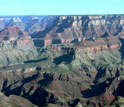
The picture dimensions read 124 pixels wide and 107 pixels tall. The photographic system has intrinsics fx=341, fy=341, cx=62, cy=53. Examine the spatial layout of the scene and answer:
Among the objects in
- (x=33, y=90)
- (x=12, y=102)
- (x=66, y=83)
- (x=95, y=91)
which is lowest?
(x=12, y=102)

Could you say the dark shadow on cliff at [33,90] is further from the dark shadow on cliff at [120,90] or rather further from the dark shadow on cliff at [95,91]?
the dark shadow on cliff at [120,90]

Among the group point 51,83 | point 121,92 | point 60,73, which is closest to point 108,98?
point 121,92

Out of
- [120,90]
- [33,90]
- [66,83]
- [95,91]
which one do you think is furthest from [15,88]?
[120,90]

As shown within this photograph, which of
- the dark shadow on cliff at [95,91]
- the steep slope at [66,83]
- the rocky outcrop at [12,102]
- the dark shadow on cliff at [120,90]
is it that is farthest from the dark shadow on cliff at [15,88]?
the dark shadow on cliff at [120,90]

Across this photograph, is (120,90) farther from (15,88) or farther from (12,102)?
(12,102)

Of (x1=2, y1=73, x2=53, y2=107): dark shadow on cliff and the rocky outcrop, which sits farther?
(x1=2, y1=73, x2=53, y2=107): dark shadow on cliff

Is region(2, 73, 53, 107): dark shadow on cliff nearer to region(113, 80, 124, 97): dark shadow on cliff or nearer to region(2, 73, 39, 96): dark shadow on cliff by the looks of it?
region(2, 73, 39, 96): dark shadow on cliff

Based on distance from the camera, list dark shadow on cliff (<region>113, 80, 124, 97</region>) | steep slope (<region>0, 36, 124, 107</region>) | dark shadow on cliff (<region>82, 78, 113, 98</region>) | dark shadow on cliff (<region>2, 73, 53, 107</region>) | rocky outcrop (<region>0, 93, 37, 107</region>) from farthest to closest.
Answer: dark shadow on cliff (<region>82, 78, 113, 98</region>) → dark shadow on cliff (<region>113, 80, 124, 97</region>) → dark shadow on cliff (<region>2, 73, 53, 107</region>) → steep slope (<region>0, 36, 124, 107</region>) → rocky outcrop (<region>0, 93, 37, 107</region>)

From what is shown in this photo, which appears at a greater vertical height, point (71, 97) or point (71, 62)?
point (71, 62)

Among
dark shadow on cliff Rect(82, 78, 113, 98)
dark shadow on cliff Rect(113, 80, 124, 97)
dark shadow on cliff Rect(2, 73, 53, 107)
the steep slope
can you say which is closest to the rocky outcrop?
the steep slope

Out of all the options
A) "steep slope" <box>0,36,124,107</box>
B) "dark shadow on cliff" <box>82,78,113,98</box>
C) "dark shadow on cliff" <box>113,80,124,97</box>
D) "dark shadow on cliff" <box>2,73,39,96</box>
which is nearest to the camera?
"steep slope" <box>0,36,124,107</box>

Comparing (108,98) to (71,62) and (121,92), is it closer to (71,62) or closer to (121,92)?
(121,92)
